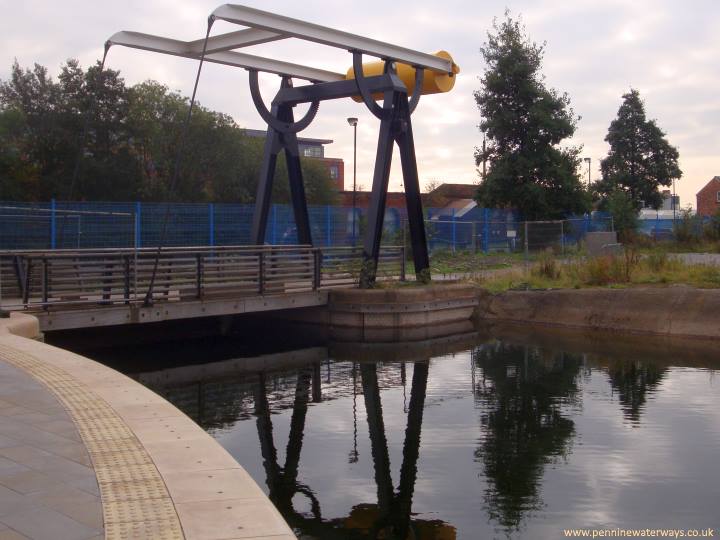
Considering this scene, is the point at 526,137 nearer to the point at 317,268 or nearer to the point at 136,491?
the point at 317,268

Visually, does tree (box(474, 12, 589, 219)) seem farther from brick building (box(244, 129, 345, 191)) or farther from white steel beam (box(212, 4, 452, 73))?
brick building (box(244, 129, 345, 191))

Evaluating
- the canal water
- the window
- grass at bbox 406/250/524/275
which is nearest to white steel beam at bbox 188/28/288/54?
the canal water

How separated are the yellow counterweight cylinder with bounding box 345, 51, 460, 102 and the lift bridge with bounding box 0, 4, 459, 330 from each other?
4 cm

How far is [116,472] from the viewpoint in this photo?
18.1ft

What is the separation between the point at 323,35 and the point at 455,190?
→ 5049 centimetres

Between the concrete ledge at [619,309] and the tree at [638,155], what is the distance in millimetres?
28988

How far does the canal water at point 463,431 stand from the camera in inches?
282

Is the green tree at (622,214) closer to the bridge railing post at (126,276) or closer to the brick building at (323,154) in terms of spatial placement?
the bridge railing post at (126,276)

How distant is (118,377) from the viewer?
9070 millimetres

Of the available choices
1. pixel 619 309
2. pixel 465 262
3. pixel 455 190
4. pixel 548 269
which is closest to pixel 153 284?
pixel 619 309

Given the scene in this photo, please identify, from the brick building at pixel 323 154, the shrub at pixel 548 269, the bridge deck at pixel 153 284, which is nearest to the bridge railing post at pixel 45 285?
the bridge deck at pixel 153 284

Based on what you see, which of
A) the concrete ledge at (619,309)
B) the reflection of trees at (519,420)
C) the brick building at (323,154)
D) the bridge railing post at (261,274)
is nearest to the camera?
the reflection of trees at (519,420)

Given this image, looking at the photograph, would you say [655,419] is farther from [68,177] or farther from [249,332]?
[68,177]

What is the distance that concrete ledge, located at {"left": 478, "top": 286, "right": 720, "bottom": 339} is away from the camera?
732 inches
